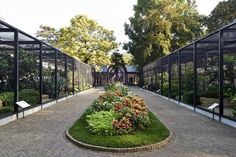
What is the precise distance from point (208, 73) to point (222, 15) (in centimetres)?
1700

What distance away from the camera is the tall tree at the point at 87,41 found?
4869 cm

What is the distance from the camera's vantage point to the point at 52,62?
2578 centimetres

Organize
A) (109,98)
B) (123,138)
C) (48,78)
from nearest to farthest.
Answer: (123,138), (109,98), (48,78)

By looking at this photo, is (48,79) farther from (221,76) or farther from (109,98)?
(221,76)

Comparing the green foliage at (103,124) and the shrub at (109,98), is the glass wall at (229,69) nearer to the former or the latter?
the shrub at (109,98)

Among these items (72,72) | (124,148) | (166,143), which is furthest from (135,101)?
(72,72)

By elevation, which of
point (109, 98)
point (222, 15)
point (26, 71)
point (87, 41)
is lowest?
point (109, 98)

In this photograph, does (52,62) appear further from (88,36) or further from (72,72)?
(88,36)

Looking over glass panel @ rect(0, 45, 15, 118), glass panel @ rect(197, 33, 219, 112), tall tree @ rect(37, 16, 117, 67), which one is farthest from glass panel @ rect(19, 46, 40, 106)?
tall tree @ rect(37, 16, 117, 67)

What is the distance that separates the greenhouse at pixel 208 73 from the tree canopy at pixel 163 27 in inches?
852

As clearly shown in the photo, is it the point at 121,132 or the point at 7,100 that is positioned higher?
the point at 7,100

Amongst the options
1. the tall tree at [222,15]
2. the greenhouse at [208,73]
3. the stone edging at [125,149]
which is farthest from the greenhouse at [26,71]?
the tall tree at [222,15]

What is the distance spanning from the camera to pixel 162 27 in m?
47.4

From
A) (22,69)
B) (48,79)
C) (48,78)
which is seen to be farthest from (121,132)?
(48,78)
